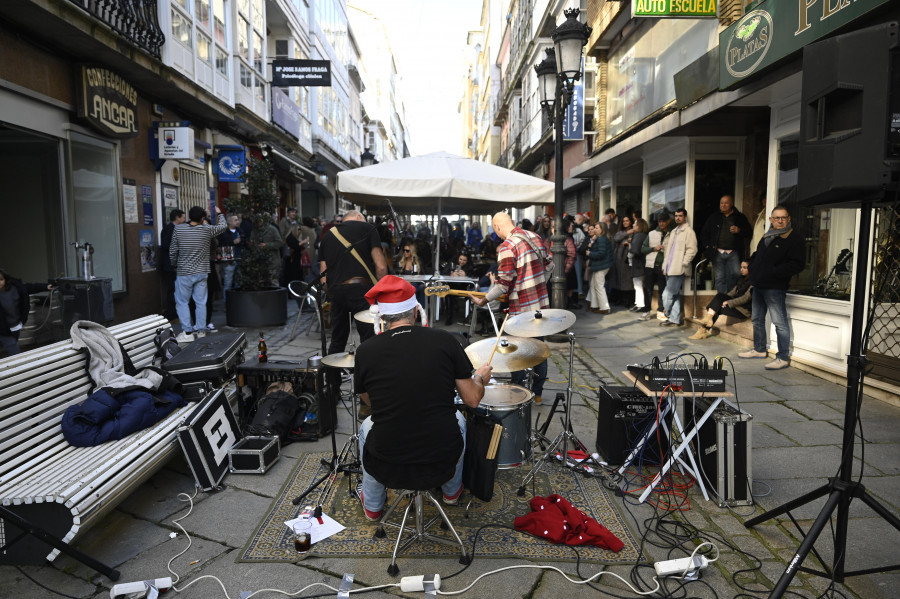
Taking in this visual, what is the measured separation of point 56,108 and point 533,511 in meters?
8.36

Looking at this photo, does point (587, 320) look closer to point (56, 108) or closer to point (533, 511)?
point (533, 511)

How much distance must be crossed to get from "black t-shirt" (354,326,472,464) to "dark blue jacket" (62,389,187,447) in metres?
1.89

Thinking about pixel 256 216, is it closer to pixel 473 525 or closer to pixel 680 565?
pixel 473 525

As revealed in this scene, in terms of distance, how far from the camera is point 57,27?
7312 mm

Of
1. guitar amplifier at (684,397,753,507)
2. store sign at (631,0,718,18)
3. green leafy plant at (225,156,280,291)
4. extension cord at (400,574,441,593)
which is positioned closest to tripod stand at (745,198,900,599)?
guitar amplifier at (684,397,753,507)

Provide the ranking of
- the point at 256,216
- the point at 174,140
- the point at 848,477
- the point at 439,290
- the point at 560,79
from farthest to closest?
the point at 174,140, the point at 256,216, the point at 560,79, the point at 439,290, the point at 848,477

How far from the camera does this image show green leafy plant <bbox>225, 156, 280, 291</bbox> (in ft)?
33.0

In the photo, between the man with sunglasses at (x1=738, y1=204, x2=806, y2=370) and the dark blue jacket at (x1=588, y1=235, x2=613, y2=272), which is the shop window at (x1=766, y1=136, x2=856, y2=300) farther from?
the dark blue jacket at (x1=588, y1=235, x2=613, y2=272)

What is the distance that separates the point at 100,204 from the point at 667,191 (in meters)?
10.1

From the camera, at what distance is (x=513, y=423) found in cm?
391

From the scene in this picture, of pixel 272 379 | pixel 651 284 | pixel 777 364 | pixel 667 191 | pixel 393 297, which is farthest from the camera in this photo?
pixel 667 191

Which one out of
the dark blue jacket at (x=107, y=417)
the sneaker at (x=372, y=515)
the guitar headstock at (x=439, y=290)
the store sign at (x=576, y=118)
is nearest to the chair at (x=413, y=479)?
the sneaker at (x=372, y=515)

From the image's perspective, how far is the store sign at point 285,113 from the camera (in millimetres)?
16438

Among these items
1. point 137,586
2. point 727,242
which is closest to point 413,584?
point 137,586
